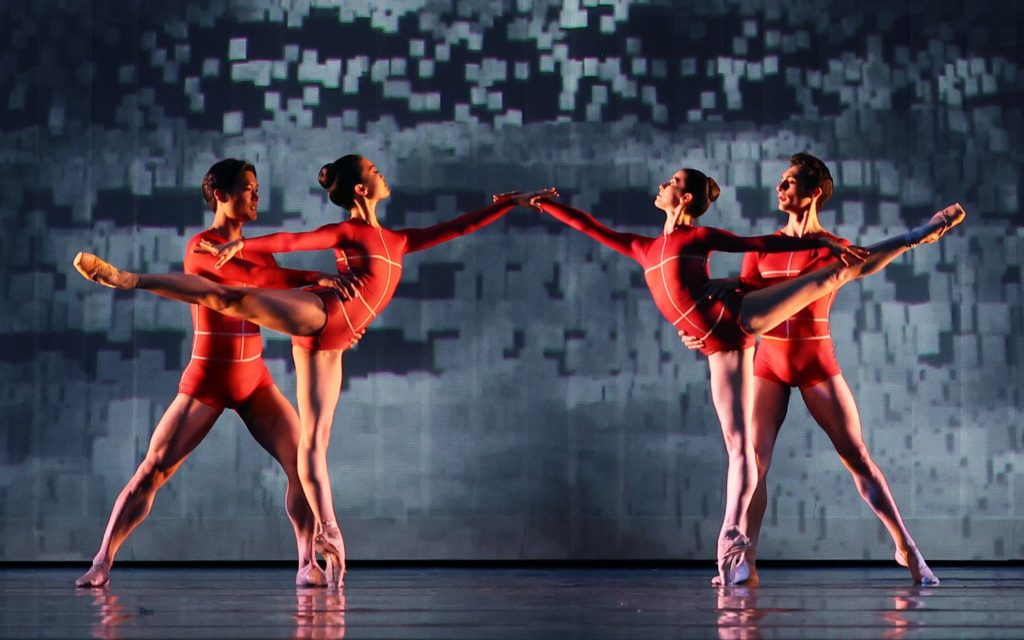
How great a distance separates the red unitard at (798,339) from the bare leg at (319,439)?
5.37 ft

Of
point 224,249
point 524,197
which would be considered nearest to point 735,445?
point 524,197

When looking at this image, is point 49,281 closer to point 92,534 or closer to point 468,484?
point 92,534

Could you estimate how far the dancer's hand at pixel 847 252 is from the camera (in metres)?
4.61

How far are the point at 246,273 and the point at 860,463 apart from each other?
2461 mm

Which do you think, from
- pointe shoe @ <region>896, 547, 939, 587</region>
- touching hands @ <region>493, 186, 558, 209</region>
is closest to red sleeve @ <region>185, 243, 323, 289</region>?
touching hands @ <region>493, 186, 558, 209</region>

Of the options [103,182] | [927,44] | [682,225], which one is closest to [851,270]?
[682,225]

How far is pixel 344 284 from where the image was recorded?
449 cm

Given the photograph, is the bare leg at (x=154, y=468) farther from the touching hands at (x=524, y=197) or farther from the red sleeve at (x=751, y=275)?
the red sleeve at (x=751, y=275)

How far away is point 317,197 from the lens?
6113 mm

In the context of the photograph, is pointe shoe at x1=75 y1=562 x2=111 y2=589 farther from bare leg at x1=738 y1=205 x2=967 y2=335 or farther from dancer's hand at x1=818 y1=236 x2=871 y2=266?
dancer's hand at x1=818 y1=236 x2=871 y2=266

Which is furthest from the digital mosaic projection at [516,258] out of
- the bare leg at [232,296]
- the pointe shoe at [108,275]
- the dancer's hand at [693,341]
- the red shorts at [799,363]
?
the pointe shoe at [108,275]

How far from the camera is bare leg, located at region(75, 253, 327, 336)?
4055 mm

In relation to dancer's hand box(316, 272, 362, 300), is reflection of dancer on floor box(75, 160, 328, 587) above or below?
below

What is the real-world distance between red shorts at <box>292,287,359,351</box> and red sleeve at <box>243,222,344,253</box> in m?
0.17
